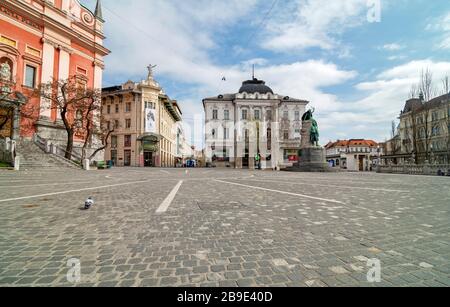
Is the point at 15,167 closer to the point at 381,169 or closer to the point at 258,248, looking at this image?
the point at 258,248

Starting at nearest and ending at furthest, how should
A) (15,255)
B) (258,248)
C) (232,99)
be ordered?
(15,255) → (258,248) → (232,99)

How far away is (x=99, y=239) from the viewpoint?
3.09 metres

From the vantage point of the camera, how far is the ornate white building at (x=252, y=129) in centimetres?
5359

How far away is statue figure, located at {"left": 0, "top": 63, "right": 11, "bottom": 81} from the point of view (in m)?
21.1

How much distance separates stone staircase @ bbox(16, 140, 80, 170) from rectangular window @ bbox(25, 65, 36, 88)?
7207 millimetres

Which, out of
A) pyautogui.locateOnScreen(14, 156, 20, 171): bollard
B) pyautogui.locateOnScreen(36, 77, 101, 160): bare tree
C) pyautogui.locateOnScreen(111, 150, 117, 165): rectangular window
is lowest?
pyautogui.locateOnScreen(14, 156, 20, 171): bollard

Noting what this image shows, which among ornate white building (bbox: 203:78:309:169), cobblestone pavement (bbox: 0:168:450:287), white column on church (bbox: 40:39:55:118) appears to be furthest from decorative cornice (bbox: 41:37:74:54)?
ornate white building (bbox: 203:78:309:169)

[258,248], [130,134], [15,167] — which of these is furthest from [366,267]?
[130,134]

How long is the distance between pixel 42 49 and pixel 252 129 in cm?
4035

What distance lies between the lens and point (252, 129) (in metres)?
53.8

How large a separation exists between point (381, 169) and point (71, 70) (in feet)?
140

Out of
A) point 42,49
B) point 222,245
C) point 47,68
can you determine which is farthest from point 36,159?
point 222,245

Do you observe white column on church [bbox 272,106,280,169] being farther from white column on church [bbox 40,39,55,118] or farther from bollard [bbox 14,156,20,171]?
bollard [bbox 14,156,20,171]

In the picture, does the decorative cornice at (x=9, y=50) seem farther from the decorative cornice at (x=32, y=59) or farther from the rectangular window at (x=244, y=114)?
the rectangular window at (x=244, y=114)
